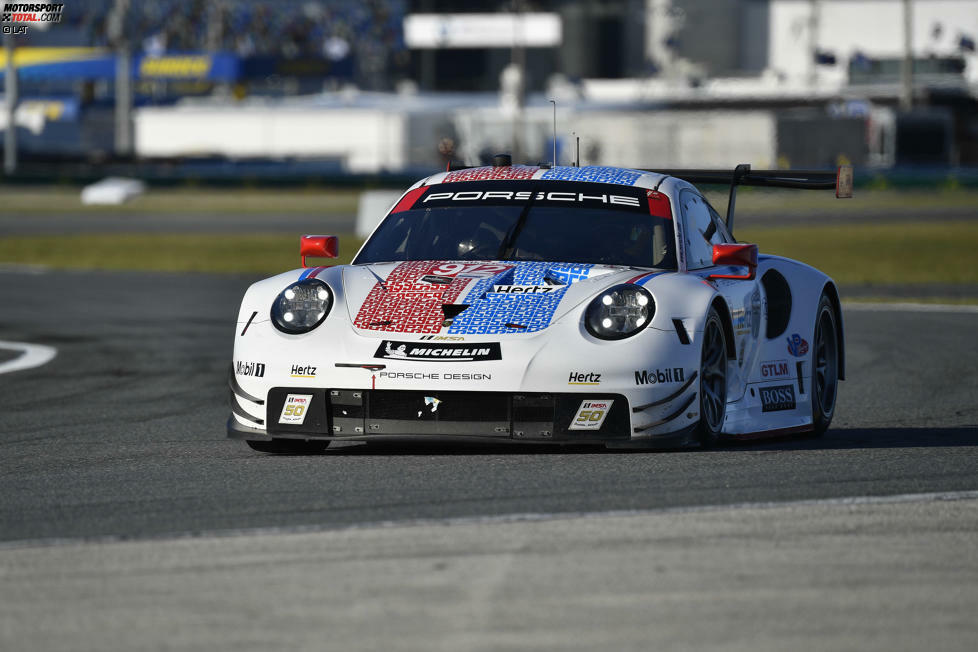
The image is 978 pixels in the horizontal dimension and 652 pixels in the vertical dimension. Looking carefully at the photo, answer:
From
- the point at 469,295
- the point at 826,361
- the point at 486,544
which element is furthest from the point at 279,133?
the point at 486,544

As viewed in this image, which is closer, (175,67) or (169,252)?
(169,252)

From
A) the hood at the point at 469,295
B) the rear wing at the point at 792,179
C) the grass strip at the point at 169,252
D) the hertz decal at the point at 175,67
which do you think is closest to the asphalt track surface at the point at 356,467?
the hood at the point at 469,295

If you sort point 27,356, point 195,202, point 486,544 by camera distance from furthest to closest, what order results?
point 195,202 < point 27,356 < point 486,544

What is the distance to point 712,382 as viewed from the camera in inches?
278

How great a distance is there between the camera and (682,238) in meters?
7.49

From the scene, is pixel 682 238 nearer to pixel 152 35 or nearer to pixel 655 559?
pixel 655 559

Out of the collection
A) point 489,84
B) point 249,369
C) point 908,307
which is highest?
point 489,84

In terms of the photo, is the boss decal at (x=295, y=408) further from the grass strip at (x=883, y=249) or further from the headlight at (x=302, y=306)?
the grass strip at (x=883, y=249)

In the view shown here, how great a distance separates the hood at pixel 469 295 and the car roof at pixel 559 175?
79 centimetres

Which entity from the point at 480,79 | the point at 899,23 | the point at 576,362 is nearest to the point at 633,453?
the point at 576,362

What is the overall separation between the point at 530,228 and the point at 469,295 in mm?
825

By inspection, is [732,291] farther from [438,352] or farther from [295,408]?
[295,408]

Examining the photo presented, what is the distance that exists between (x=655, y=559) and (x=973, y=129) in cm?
5913

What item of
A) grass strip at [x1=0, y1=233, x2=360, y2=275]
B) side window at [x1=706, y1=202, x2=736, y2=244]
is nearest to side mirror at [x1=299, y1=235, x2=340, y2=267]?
side window at [x1=706, y1=202, x2=736, y2=244]
